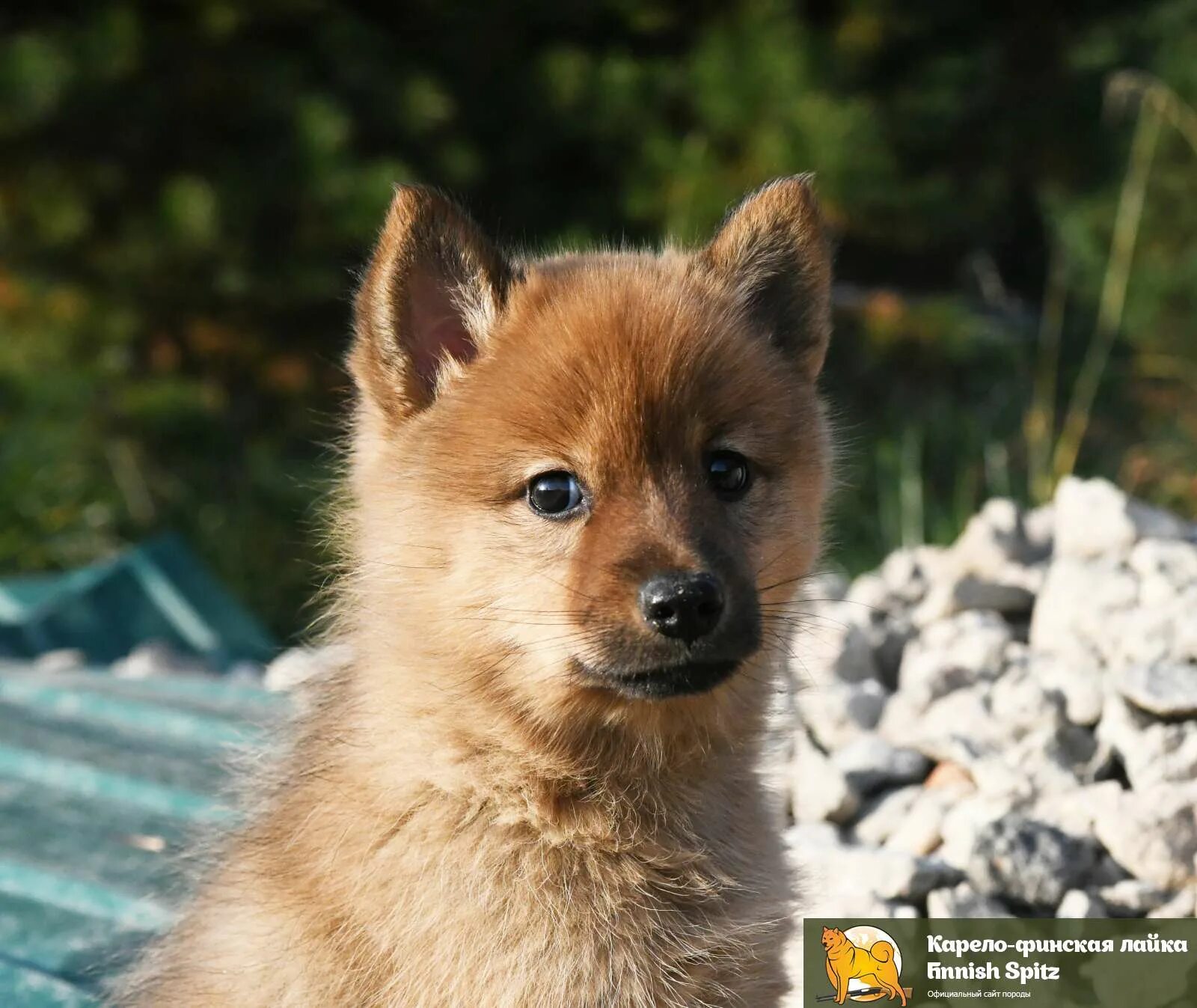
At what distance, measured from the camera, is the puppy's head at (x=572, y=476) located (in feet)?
8.83

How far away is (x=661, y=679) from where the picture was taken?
2.70 meters

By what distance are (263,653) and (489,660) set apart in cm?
434

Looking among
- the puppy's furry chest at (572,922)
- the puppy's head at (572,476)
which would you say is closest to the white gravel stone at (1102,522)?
the puppy's head at (572,476)

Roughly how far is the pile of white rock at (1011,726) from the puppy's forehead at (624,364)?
51cm

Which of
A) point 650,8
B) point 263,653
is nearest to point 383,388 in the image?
point 263,653

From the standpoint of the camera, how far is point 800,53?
29.9 feet

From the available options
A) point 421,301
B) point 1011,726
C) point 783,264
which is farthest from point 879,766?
point 421,301

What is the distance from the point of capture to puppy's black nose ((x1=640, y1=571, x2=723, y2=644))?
260cm

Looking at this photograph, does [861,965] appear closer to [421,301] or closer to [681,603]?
[681,603]

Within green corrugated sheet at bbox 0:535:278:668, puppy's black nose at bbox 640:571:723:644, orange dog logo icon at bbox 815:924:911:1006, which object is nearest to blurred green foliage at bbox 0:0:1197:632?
green corrugated sheet at bbox 0:535:278:668

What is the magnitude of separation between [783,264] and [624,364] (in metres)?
0.69

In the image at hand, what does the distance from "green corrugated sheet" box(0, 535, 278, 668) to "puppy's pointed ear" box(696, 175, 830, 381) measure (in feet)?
12.0

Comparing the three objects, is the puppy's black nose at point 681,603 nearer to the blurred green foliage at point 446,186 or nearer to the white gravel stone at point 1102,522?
the white gravel stone at point 1102,522

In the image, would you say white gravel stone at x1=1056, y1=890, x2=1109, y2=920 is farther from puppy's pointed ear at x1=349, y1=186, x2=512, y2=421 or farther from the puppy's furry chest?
puppy's pointed ear at x1=349, y1=186, x2=512, y2=421
